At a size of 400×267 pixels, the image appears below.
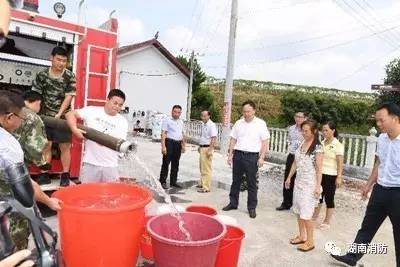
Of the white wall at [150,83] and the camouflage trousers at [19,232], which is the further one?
the white wall at [150,83]

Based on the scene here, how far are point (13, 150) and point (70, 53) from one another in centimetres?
396

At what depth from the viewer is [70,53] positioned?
5.58 m

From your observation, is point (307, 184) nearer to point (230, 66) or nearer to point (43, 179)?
point (43, 179)

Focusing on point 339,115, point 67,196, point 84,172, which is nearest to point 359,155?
point 84,172

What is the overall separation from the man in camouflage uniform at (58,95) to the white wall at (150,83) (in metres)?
19.1

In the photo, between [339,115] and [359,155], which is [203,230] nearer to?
[359,155]

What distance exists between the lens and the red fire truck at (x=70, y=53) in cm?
510

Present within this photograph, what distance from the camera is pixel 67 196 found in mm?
2979

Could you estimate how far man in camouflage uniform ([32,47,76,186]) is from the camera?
5.10 m

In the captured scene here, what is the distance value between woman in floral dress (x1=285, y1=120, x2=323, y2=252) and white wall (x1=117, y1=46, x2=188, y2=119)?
65.9 feet

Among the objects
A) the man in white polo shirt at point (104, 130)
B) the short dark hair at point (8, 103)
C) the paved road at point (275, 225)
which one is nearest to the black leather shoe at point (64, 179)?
the man in white polo shirt at point (104, 130)

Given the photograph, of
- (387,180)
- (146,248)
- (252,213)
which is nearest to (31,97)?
(146,248)

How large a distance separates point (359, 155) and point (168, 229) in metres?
8.12

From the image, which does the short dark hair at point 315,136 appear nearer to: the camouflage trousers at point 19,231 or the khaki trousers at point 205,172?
the khaki trousers at point 205,172
